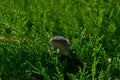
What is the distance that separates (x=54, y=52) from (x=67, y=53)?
9 centimetres

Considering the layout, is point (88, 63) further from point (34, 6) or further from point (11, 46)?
point (34, 6)

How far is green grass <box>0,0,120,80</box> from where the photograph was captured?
1.73m

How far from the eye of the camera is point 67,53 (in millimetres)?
1861

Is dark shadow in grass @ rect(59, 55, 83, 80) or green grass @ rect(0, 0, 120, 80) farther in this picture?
dark shadow in grass @ rect(59, 55, 83, 80)

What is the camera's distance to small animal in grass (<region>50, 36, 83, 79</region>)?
5.99 feet

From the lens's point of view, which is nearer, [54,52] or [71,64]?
[54,52]

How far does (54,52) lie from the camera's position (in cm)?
181

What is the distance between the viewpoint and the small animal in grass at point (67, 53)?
71.9 inches

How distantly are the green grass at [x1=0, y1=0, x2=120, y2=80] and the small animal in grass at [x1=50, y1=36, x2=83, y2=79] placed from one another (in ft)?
0.12

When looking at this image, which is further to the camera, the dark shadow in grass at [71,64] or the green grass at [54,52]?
the dark shadow in grass at [71,64]

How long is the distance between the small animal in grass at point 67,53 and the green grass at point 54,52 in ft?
0.12

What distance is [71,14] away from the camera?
2174mm

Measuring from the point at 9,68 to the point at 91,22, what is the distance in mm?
539

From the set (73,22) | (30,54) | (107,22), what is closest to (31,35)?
(30,54)
